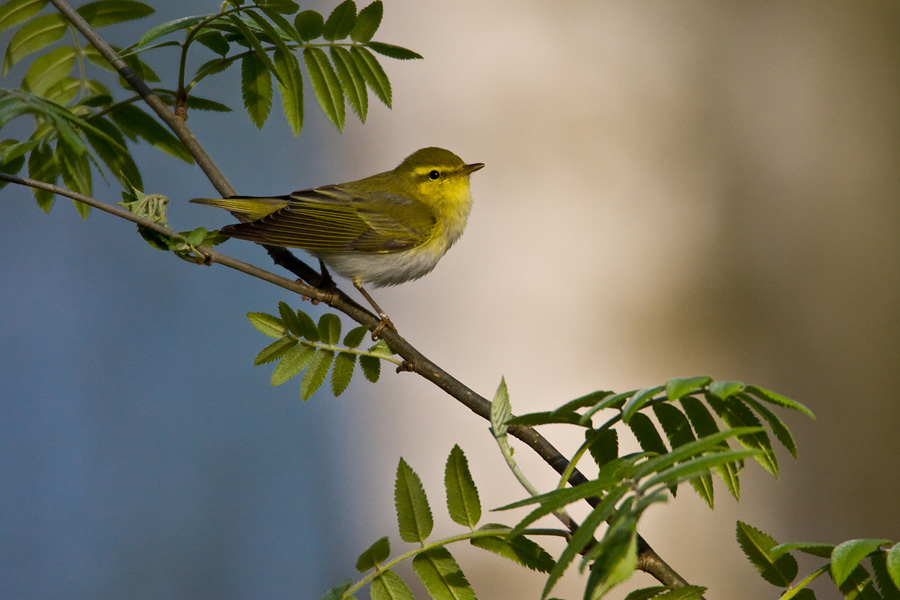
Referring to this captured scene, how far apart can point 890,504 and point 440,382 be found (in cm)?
296

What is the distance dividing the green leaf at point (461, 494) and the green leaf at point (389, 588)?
14cm

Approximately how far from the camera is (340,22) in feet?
5.47

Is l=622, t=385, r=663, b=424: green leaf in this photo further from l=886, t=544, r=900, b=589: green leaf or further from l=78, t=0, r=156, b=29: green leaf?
l=78, t=0, r=156, b=29: green leaf

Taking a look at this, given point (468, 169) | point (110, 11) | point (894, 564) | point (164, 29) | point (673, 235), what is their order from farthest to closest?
point (673, 235) → point (468, 169) → point (110, 11) → point (164, 29) → point (894, 564)

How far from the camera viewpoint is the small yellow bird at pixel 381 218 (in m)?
2.57

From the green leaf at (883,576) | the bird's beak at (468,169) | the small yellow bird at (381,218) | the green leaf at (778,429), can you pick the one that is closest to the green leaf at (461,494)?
the green leaf at (778,429)

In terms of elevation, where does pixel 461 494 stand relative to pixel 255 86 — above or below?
below

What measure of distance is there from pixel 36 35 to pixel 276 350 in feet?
3.65

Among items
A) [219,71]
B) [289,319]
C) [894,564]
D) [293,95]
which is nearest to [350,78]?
[293,95]

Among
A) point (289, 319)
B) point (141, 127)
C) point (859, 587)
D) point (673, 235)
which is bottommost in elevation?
point (859, 587)

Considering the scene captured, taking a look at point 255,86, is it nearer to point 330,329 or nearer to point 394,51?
point 394,51

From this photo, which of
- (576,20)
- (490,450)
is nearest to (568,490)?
(490,450)

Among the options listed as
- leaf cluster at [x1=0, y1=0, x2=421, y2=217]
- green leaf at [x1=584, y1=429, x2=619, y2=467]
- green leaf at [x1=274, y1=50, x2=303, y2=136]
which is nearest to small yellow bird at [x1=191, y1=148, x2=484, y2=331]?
leaf cluster at [x1=0, y1=0, x2=421, y2=217]

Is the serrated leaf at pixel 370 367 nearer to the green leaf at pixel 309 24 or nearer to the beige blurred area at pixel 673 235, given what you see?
the green leaf at pixel 309 24
